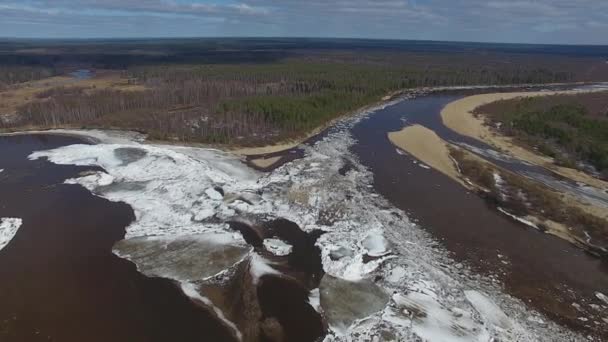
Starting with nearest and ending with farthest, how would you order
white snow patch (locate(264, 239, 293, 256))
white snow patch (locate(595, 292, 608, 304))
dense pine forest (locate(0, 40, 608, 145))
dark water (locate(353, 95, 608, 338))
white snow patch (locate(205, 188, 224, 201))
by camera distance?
1. white snow patch (locate(595, 292, 608, 304))
2. dark water (locate(353, 95, 608, 338))
3. white snow patch (locate(264, 239, 293, 256))
4. white snow patch (locate(205, 188, 224, 201))
5. dense pine forest (locate(0, 40, 608, 145))

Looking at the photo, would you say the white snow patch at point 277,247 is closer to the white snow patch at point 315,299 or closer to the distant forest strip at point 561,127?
the white snow patch at point 315,299

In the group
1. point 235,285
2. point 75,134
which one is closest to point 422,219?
point 235,285

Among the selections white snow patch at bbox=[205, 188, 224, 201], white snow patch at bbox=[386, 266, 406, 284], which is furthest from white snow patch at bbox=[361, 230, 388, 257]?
white snow patch at bbox=[205, 188, 224, 201]

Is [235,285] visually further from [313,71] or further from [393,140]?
[313,71]

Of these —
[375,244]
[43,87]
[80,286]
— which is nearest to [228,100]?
[375,244]

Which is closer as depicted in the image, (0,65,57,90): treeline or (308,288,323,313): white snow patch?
(308,288,323,313): white snow patch

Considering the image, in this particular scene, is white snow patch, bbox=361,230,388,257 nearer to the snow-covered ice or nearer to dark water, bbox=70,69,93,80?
the snow-covered ice

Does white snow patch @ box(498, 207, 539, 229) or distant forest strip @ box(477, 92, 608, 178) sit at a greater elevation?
distant forest strip @ box(477, 92, 608, 178)
